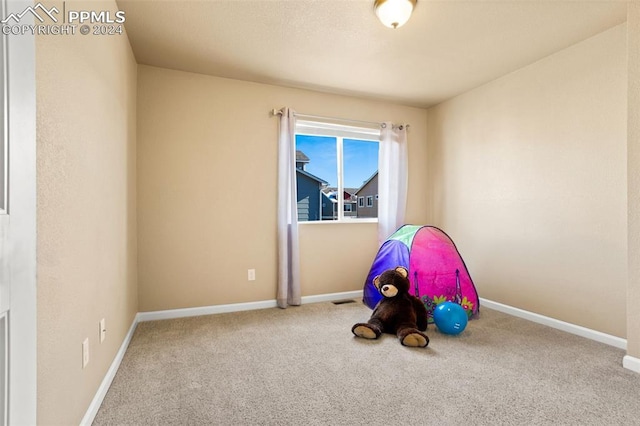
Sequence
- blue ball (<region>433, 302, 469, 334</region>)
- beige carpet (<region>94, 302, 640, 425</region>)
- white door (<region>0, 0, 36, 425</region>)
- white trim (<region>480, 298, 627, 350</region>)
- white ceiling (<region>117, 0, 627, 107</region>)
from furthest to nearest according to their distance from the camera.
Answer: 1. blue ball (<region>433, 302, 469, 334</region>)
2. white trim (<region>480, 298, 627, 350</region>)
3. white ceiling (<region>117, 0, 627, 107</region>)
4. beige carpet (<region>94, 302, 640, 425</region>)
5. white door (<region>0, 0, 36, 425</region>)

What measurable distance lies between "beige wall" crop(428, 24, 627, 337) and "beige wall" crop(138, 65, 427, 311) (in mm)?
1711

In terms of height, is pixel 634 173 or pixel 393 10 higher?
pixel 393 10

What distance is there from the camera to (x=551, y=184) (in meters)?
2.88

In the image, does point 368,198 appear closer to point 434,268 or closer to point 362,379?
point 434,268

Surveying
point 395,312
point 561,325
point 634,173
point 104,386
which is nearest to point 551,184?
point 634,173

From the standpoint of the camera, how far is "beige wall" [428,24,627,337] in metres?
2.47

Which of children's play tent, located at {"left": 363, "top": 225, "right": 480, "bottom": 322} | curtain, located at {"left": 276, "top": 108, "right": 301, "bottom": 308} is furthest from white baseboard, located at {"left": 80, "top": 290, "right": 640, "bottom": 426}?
children's play tent, located at {"left": 363, "top": 225, "right": 480, "bottom": 322}

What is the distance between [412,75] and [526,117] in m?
1.16

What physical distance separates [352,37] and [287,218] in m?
1.82

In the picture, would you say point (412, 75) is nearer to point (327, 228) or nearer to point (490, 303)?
point (327, 228)

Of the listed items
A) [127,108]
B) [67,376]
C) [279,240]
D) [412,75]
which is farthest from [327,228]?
[67,376]

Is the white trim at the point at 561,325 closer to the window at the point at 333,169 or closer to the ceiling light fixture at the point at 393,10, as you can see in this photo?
the window at the point at 333,169

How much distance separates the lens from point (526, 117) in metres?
3.09

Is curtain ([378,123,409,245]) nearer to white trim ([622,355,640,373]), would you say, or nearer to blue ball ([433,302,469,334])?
blue ball ([433,302,469,334])
